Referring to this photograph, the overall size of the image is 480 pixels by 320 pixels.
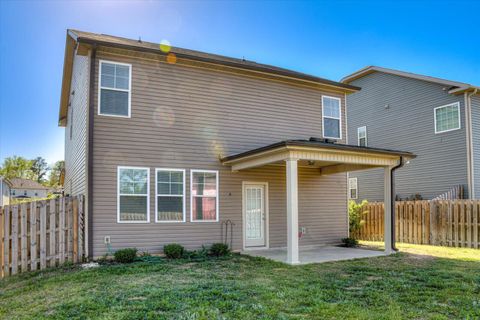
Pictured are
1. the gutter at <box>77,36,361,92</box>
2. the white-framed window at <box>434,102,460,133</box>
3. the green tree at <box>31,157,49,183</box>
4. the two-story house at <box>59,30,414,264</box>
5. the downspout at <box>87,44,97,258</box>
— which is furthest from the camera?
the green tree at <box>31,157,49,183</box>

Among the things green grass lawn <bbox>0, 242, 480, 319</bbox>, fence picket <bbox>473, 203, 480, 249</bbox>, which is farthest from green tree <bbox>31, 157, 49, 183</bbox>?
fence picket <bbox>473, 203, 480, 249</bbox>

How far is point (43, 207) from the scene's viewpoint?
897cm

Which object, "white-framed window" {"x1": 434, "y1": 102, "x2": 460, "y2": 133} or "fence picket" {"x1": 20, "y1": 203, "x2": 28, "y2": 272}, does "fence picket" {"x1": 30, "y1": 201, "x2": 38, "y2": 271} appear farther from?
"white-framed window" {"x1": 434, "y1": 102, "x2": 460, "y2": 133}

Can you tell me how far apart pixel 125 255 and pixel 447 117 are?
1357 cm

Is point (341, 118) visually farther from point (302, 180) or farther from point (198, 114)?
point (198, 114)

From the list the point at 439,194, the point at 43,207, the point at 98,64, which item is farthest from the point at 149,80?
the point at 439,194

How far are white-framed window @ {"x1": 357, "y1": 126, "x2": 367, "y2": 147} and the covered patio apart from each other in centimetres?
735

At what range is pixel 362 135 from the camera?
751 inches

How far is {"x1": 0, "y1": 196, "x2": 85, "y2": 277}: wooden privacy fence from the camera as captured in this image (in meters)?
8.66

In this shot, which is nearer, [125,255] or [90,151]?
[125,255]

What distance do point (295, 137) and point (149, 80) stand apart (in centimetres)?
499

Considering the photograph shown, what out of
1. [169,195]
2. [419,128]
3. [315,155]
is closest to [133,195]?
[169,195]

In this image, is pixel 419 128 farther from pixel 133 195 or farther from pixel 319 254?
pixel 133 195

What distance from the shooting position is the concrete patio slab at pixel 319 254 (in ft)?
31.4
